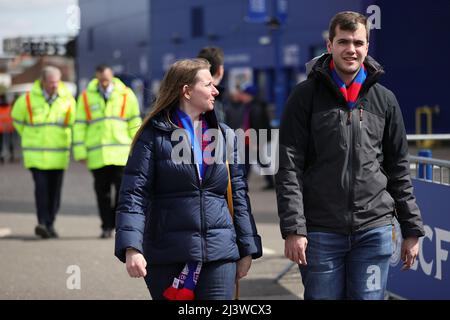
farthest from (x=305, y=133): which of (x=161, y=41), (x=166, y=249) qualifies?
(x=161, y=41)

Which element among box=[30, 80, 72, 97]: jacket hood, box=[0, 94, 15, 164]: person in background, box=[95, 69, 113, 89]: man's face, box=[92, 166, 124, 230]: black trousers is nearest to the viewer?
box=[95, 69, 113, 89]: man's face

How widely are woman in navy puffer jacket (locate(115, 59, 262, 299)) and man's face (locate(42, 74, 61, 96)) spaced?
21.7 ft

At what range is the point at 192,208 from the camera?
4.52 metres

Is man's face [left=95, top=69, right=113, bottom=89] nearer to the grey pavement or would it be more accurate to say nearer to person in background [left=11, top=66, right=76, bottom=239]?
person in background [left=11, top=66, right=76, bottom=239]

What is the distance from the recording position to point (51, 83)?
36.5 feet

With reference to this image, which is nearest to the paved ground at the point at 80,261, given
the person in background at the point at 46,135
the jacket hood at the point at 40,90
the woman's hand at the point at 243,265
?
the person in background at the point at 46,135

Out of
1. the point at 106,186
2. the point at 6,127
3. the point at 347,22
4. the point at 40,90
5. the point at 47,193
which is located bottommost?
the point at 6,127

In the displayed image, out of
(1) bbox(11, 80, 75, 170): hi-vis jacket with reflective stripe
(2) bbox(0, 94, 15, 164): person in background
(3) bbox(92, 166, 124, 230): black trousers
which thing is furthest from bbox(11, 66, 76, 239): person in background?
(2) bbox(0, 94, 15, 164): person in background

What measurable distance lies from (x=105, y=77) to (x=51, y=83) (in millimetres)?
857

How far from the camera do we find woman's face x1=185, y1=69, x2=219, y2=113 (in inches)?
184

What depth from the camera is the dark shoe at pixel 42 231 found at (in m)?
11.0

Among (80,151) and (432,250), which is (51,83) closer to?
(80,151)

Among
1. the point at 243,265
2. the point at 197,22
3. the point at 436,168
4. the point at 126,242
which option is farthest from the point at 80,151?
the point at 197,22
